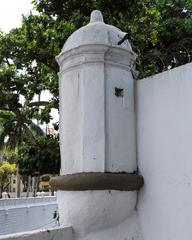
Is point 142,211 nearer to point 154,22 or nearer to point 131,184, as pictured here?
point 131,184

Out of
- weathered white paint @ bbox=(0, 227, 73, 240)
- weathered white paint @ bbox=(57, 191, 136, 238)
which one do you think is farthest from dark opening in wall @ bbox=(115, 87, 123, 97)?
weathered white paint @ bbox=(0, 227, 73, 240)

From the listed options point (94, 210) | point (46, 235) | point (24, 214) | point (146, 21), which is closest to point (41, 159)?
point (146, 21)

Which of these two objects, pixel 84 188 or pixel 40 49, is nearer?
pixel 84 188

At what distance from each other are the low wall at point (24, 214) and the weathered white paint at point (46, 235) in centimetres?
940

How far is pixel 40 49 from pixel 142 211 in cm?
565

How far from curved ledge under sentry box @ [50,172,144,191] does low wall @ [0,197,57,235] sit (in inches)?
370

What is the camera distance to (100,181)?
4156mm

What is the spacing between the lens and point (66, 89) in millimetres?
4598

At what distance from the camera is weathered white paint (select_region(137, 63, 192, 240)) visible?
403 centimetres

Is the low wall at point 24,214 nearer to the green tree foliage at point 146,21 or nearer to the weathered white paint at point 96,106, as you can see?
the green tree foliage at point 146,21

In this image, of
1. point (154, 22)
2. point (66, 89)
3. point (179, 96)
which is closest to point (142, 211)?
point (179, 96)

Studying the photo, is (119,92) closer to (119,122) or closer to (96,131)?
(119,122)

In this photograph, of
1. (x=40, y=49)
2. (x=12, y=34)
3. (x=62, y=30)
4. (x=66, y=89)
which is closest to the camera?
(x=66, y=89)

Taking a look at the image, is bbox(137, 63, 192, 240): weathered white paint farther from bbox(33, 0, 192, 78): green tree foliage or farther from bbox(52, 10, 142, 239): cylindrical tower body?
bbox(33, 0, 192, 78): green tree foliage
